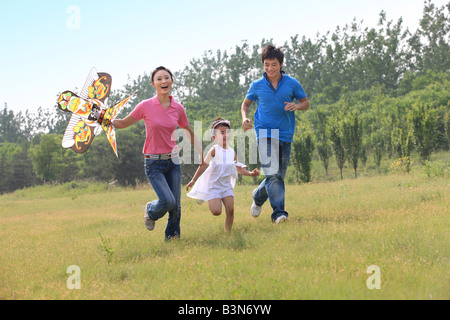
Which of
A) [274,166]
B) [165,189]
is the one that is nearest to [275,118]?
[274,166]

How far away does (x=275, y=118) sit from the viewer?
276 inches

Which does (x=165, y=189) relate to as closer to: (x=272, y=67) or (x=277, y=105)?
(x=277, y=105)

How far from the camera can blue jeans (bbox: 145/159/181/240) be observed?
6.11m

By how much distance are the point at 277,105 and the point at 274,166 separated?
1.01 meters

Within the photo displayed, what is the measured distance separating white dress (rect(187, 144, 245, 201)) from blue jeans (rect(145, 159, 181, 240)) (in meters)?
0.40

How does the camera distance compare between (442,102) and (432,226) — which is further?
(442,102)

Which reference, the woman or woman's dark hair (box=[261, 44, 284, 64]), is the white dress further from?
woman's dark hair (box=[261, 44, 284, 64])

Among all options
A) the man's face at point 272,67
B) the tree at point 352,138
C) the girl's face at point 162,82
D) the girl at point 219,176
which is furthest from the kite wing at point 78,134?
the tree at point 352,138

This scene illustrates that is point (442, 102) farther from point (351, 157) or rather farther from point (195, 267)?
point (195, 267)

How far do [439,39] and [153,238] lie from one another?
57593mm

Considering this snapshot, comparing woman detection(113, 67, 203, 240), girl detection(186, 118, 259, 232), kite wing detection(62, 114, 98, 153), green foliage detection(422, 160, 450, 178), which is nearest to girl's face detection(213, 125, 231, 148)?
girl detection(186, 118, 259, 232)

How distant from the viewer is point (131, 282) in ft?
14.3

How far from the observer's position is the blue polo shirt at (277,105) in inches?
274

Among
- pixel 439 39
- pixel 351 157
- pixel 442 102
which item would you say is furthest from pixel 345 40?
pixel 351 157
